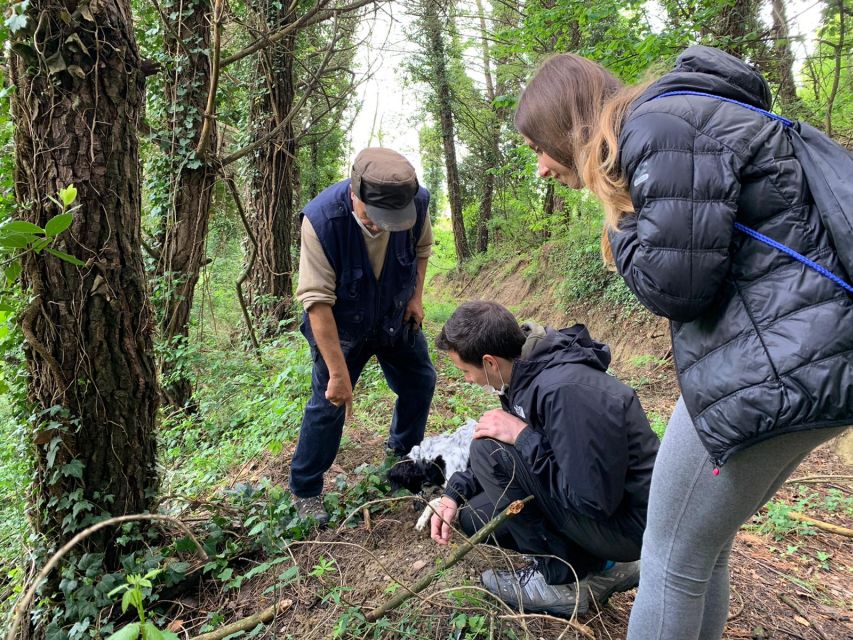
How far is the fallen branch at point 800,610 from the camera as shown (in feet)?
6.59

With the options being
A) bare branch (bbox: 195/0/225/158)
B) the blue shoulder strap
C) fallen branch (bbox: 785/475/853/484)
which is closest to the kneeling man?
the blue shoulder strap

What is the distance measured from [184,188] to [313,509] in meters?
3.74

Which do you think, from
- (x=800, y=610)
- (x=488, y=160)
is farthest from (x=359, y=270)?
(x=488, y=160)

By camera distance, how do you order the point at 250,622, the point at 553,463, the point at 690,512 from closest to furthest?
the point at 690,512 < the point at 553,463 < the point at 250,622

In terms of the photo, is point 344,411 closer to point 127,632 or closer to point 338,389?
point 338,389

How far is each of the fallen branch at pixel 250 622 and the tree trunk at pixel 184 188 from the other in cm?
345

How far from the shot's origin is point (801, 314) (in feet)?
3.24

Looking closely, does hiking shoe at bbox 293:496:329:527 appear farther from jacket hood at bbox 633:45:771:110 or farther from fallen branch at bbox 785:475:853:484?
fallen branch at bbox 785:475:853:484

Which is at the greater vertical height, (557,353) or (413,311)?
(413,311)

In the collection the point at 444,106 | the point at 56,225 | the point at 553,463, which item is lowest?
the point at 553,463

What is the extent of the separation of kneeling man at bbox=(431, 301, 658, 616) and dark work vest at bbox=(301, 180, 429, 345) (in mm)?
481

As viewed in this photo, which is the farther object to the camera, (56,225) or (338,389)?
(338,389)

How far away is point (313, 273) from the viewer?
2.35 m

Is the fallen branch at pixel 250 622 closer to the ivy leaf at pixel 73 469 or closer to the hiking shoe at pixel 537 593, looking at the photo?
the hiking shoe at pixel 537 593
